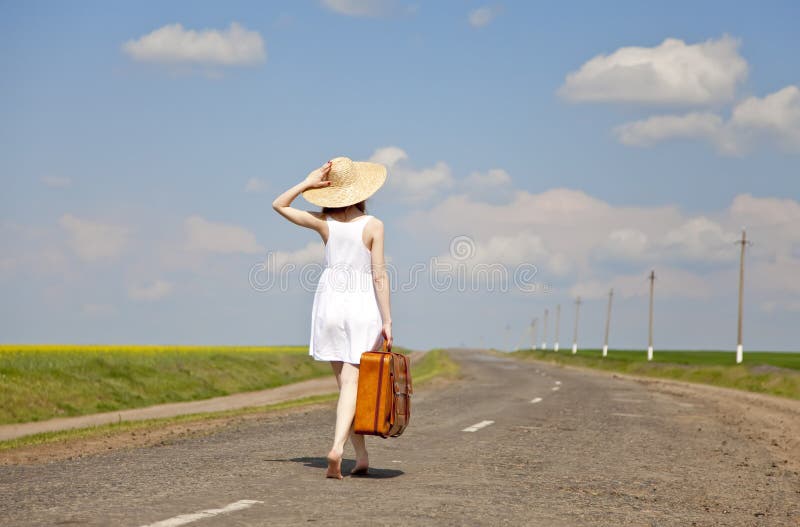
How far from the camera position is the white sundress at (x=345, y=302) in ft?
25.2

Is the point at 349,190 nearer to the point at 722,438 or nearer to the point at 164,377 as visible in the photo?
the point at 722,438

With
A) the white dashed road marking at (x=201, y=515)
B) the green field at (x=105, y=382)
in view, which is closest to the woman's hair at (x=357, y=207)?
the white dashed road marking at (x=201, y=515)

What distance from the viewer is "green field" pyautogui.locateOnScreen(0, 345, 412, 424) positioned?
24109mm

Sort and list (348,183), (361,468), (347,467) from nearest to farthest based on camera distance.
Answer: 1. (348,183)
2. (361,468)
3. (347,467)

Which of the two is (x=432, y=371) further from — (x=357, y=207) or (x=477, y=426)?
(x=357, y=207)

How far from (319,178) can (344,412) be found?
1.97 metres

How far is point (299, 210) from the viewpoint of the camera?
26.0 ft

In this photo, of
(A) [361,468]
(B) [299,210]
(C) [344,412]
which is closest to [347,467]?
(A) [361,468]

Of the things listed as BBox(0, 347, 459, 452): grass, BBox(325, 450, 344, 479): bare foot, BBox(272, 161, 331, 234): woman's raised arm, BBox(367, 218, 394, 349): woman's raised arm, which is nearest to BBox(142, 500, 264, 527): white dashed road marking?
BBox(325, 450, 344, 479): bare foot

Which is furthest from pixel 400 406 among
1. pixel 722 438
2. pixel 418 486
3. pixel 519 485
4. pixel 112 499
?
pixel 722 438

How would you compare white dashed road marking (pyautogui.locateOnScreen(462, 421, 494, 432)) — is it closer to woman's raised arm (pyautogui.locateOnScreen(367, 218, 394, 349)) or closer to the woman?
the woman

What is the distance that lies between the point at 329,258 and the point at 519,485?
254 cm

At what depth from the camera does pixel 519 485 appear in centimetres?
807

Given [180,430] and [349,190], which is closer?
[349,190]
